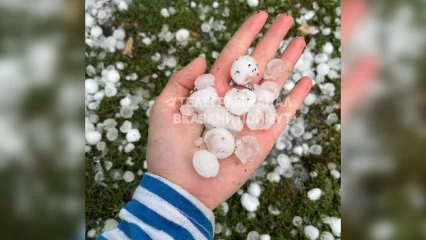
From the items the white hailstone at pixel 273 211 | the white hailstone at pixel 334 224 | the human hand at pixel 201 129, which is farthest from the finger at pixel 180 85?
the white hailstone at pixel 334 224

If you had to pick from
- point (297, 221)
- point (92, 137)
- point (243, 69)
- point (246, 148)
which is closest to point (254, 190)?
point (297, 221)

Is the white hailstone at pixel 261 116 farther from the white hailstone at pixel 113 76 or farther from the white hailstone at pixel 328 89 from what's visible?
the white hailstone at pixel 113 76

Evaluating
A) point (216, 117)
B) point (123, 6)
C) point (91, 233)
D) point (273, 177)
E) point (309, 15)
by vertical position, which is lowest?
point (91, 233)

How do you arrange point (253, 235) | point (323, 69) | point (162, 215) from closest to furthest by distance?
1. point (162, 215)
2. point (253, 235)
3. point (323, 69)

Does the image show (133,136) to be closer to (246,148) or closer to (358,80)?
(246,148)

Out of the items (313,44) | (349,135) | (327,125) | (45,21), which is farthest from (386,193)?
(45,21)

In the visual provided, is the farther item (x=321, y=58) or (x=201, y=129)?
(x=321, y=58)

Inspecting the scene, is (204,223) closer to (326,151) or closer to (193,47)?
(326,151)
